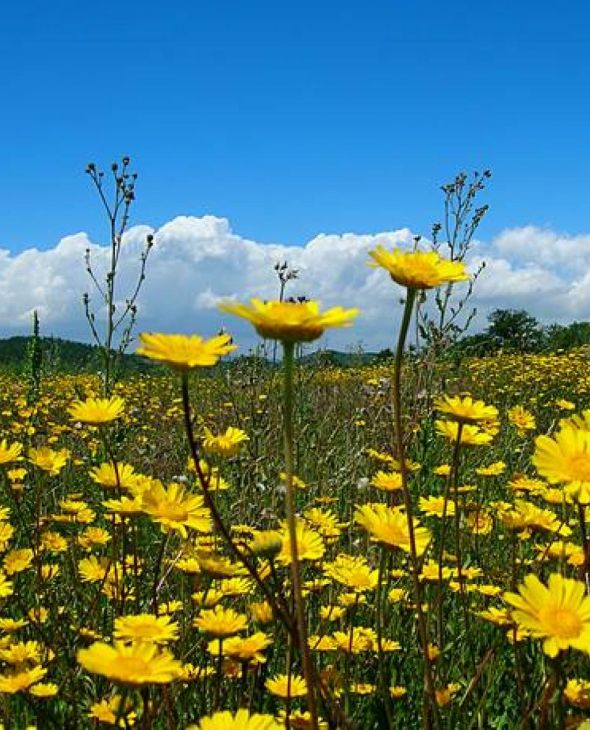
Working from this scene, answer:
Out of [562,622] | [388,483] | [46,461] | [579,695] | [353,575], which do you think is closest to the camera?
[562,622]

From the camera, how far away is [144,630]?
139 cm

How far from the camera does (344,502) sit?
4.12 m

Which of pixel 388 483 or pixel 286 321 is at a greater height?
pixel 286 321

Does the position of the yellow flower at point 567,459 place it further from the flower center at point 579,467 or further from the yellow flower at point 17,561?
the yellow flower at point 17,561

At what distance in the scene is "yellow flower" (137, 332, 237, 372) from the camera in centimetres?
117

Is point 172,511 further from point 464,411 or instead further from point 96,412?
point 464,411

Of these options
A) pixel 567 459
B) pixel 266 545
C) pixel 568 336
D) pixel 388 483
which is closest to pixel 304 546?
pixel 388 483

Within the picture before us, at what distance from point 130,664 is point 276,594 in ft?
4.03

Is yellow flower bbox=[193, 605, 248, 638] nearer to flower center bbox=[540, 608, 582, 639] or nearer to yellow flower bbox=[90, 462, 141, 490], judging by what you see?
yellow flower bbox=[90, 462, 141, 490]

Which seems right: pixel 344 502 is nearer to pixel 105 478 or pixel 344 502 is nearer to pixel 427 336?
pixel 427 336

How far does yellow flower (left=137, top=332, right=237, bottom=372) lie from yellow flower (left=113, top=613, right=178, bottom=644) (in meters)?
0.44

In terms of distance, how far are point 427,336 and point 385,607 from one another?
1851mm

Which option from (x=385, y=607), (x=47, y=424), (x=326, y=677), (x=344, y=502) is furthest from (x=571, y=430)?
(x=47, y=424)

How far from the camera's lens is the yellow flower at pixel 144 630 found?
1.35m
